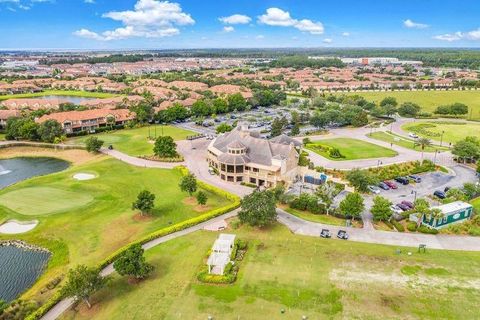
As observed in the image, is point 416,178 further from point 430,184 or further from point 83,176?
point 83,176

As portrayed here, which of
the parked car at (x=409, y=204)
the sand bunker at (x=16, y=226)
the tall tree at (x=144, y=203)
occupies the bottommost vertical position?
the sand bunker at (x=16, y=226)

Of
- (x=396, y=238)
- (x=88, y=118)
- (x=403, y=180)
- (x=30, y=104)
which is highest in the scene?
(x=30, y=104)

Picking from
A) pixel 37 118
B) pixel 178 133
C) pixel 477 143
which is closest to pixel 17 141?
pixel 37 118

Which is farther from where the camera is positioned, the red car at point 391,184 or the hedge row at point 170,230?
the red car at point 391,184

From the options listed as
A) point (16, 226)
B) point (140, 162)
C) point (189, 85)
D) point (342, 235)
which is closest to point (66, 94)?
point (189, 85)

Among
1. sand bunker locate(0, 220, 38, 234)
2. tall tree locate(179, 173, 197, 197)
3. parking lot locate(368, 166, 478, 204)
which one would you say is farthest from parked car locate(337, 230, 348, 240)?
sand bunker locate(0, 220, 38, 234)

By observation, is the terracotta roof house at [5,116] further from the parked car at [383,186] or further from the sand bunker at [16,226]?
the parked car at [383,186]

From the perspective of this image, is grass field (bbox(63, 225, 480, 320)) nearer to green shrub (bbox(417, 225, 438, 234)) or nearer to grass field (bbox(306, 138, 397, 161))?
green shrub (bbox(417, 225, 438, 234))

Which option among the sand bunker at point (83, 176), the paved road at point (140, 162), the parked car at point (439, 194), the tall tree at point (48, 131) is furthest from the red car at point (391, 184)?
the tall tree at point (48, 131)
